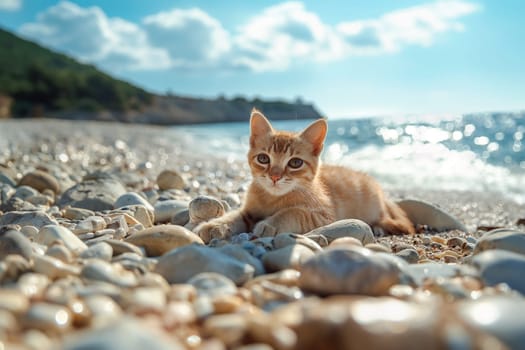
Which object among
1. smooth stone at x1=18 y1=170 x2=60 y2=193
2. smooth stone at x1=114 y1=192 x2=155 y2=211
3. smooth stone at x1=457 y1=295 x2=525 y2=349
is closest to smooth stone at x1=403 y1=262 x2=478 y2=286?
smooth stone at x1=457 y1=295 x2=525 y2=349

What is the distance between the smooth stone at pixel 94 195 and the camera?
4.55 m

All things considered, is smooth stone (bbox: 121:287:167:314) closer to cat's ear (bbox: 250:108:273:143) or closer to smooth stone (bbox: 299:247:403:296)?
smooth stone (bbox: 299:247:403:296)

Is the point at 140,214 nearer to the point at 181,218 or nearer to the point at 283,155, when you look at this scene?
the point at 181,218

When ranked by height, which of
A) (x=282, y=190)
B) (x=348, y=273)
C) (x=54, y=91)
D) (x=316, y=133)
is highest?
(x=54, y=91)

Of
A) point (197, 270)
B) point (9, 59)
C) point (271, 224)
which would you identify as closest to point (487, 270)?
point (197, 270)

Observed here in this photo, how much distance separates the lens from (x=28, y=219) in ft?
11.2

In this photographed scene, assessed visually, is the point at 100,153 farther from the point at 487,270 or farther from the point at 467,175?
the point at 487,270

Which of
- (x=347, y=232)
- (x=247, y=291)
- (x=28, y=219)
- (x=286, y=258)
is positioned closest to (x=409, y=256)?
(x=347, y=232)

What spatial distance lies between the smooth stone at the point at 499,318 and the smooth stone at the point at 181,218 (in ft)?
9.57

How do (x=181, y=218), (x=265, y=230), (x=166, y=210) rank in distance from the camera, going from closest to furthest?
(x=265, y=230)
(x=181, y=218)
(x=166, y=210)

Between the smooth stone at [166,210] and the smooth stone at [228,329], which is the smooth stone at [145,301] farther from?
the smooth stone at [166,210]

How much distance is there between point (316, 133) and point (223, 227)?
3.76 feet

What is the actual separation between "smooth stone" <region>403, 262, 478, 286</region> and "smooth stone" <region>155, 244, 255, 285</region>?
2.52ft

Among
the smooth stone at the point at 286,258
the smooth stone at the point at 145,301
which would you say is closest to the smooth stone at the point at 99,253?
the smooth stone at the point at 145,301
